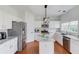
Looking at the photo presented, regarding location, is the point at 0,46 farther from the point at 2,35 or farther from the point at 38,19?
the point at 38,19

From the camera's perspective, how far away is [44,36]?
4.50 metres

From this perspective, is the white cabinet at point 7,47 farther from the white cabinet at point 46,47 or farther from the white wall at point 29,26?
the white wall at point 29,26

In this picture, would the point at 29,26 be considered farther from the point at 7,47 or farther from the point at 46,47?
the point at 7,47

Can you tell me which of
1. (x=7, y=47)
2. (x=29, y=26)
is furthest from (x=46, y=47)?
(x=29, y=26)

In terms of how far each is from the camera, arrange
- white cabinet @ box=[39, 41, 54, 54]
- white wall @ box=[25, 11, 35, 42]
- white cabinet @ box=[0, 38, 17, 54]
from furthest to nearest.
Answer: white wall @ box=[25, 11, 35, 42]
white cabinet @ box=[39, 41, 54, 54]
white cabinet @ box=[0, 38, 17, 54]

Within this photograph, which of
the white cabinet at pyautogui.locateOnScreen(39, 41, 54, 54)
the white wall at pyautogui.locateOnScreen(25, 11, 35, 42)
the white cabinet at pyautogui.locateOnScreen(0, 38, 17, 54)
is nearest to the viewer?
the white cabinet at pyautogui.locateOnScreen(0, 38, 17, 54)

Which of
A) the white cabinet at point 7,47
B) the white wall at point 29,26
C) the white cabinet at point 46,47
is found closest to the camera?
the white cabinet at point 7,47

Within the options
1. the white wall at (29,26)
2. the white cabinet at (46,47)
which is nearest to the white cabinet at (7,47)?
the white cabinet at (46,47)

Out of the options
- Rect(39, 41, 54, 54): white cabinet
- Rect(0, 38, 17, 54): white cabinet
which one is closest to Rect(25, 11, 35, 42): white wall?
Rect(39, 41, 54, 54): white cabinet

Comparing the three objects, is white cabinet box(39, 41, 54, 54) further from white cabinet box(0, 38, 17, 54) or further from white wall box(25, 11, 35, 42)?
white wall box(25, 11, 35, 42)

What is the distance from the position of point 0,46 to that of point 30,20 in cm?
595

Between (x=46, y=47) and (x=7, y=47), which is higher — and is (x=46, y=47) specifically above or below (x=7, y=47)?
below

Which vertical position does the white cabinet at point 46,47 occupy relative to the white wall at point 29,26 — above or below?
A: below
